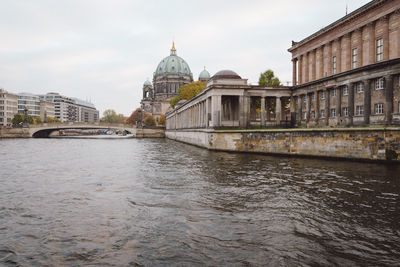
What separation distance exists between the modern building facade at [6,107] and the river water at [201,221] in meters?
143

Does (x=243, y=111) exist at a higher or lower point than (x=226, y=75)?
lower

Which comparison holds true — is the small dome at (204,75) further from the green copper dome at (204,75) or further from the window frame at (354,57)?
the window frame at (354,57)

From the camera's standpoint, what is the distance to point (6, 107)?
139125mm

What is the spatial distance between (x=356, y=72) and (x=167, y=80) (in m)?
133

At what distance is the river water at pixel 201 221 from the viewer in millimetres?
6570

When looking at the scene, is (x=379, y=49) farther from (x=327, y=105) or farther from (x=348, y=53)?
(x=327, y=105)

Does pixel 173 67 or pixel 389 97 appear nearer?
pixel 389 97

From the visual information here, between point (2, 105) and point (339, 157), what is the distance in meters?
149

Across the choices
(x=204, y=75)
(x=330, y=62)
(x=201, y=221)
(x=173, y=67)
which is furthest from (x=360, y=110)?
(x=173, y=67)

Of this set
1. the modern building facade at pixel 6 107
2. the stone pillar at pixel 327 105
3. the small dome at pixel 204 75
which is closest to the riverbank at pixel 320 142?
the stone pillar at pixel 327 105

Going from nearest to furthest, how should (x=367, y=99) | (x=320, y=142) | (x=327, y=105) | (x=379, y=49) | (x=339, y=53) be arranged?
(x=320, y=142) < (x=367, y=99) < (x=379, y=49) < (x=327, y=105) < (x=339, y=53)

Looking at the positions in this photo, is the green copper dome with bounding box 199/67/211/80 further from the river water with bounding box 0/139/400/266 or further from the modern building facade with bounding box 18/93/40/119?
the river water with bounding box 0/139/400/266

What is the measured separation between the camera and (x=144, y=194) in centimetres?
1242

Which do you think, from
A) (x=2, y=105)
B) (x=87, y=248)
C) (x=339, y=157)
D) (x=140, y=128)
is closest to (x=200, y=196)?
(x=87, y=248)
